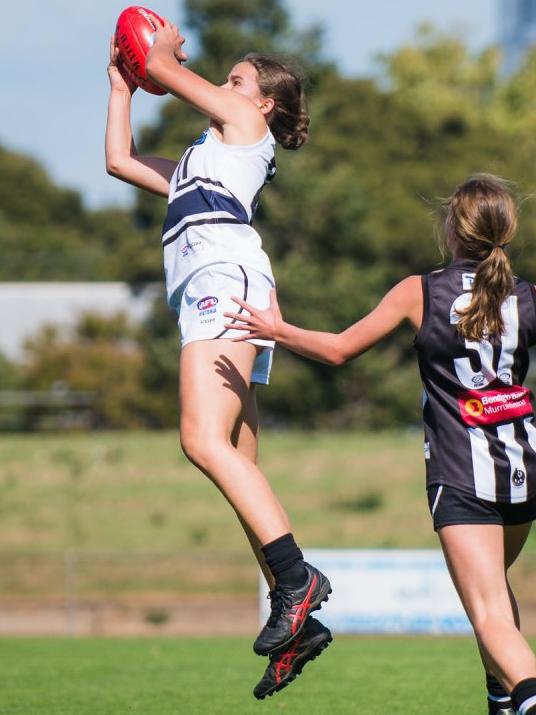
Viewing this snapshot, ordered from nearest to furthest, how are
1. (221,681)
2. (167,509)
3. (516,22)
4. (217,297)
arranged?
(217,297) < (221,681) < (167,509) < (516,22)

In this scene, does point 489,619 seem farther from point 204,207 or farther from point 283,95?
point 283,95

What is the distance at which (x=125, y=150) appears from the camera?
6266 millimetres

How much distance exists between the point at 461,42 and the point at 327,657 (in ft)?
167

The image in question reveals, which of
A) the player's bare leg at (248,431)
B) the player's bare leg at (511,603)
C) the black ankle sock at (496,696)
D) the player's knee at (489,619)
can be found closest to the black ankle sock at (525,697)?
the player's knee at (489,619)

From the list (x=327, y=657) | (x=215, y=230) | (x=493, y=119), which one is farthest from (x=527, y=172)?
(x=215, y=230)

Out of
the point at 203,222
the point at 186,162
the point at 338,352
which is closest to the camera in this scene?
the point at 338,352

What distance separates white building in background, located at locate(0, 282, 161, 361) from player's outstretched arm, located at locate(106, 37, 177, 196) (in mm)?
40034

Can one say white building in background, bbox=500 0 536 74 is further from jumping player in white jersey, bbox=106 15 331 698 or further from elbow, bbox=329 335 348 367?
elbow, bbox=329 335 348 367

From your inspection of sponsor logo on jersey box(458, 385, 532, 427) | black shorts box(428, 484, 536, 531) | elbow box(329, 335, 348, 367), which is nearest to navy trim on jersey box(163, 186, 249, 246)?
elbow box(329, 335, 348, 367)

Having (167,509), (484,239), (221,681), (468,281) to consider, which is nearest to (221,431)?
(468,281)

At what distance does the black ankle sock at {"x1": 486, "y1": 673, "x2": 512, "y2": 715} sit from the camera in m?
5.40

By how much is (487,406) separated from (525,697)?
109 cm

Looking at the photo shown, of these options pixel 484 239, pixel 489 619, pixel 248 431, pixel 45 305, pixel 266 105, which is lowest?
pixel 489 619

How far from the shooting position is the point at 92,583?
22.0 metres
